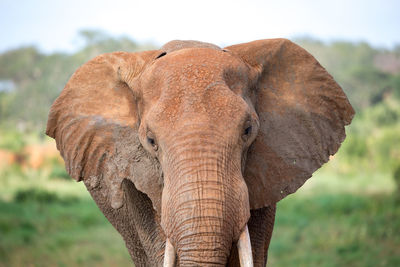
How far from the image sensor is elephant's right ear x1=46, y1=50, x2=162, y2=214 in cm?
357

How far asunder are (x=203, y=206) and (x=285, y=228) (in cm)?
919

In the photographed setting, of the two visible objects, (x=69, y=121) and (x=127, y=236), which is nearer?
(x=69, y=121)

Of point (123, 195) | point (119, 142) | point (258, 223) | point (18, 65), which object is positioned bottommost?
point (18, 65)

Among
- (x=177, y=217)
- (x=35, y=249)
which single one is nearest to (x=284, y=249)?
(x=35, y=249)

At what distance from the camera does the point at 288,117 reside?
3.74 meters

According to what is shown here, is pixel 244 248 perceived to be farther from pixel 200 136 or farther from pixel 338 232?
pixel 338 232

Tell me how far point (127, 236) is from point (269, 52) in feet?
5.38

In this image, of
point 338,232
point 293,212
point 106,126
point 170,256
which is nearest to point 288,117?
point 106,126

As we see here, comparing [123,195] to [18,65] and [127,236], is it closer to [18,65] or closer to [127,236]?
[127,236]

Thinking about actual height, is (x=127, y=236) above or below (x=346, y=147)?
above

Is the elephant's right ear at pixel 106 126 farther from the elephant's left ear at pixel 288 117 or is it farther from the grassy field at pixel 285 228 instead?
the grassy field at pixel 285 228

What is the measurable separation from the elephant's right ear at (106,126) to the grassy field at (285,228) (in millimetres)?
5858

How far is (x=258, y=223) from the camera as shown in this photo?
13.4 feet

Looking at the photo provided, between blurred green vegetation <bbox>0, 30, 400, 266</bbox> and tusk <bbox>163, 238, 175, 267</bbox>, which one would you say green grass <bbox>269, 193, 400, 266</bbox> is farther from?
tusk <bbox>163, 238, 175, 267</bbox>
